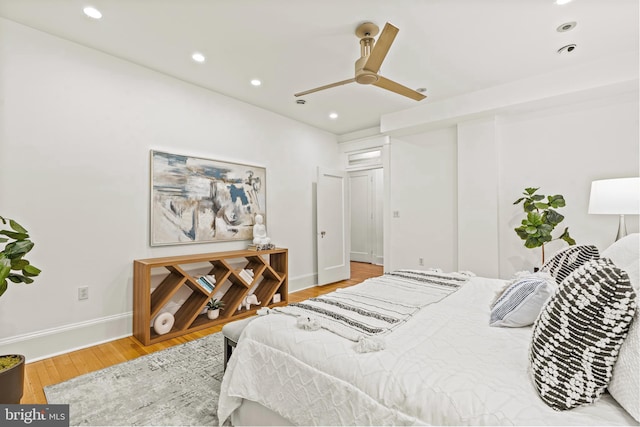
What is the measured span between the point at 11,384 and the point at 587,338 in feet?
8.28

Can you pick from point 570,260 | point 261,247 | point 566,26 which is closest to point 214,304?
point 261,247

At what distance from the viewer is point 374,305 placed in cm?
179

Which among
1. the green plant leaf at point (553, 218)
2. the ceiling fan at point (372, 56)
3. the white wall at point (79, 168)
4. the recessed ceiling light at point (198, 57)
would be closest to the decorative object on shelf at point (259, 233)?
the white wall at point (79, 168)

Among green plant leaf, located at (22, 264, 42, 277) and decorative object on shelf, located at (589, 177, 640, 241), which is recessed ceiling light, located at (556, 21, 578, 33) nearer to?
decorative object on shelf, located at (589, 177, 640, 241)

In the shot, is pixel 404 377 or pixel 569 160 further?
pixel 569 160

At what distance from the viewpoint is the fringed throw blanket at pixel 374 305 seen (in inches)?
56.6

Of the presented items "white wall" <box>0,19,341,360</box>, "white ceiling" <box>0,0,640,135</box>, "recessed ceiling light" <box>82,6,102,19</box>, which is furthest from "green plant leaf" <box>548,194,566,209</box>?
"recessed ceiling light" <box>82,6,102,19</box>

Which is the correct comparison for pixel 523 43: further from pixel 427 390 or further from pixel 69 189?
pixel 69 189

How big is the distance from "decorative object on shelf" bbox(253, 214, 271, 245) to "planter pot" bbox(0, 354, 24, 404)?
2.46 m

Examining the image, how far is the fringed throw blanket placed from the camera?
144 cm

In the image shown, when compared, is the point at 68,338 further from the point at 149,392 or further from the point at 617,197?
the point at 617,197

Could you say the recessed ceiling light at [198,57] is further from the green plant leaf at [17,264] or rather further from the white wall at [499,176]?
the white wall at [499,176]

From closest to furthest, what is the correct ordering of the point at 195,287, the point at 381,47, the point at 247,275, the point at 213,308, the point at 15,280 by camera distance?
the point at 15,280 < the point at 381,47 < the point at 195,287 < the point at 213,308 < the point at 247,275

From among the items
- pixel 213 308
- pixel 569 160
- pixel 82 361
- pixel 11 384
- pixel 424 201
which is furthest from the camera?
pixel 424 201
